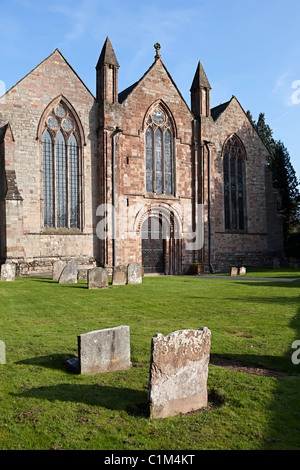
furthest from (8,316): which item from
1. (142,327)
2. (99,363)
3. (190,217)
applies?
(190,217)

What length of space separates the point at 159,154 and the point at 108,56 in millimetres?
6787

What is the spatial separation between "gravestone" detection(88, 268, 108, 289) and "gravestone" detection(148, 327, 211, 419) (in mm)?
11196

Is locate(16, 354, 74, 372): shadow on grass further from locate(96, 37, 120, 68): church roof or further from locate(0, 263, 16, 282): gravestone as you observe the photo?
locate(96, 37, 120, 68): church roof

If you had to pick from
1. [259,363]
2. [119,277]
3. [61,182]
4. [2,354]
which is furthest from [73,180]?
[259,363]

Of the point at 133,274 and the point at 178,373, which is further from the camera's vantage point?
the point at 133,274

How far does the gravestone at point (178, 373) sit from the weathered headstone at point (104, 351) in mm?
1669

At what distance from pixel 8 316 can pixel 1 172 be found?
45.0ft

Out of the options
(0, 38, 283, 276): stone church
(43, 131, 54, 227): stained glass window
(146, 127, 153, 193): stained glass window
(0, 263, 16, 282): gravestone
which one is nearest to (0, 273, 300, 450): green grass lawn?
(0, 263, 16, 282): gravestone

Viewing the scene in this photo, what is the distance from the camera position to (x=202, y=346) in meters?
4.97

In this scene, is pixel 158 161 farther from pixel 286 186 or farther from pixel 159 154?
pixel 286 186

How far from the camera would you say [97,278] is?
1592cm

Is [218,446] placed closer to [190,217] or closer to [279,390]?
[279,390]

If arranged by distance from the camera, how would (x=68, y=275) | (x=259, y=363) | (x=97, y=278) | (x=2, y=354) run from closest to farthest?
(x=259, y=363), (x=2, y=354), (x=97, y=278), (x=68, y=275)

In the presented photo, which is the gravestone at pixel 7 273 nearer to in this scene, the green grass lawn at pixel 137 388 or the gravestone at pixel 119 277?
the gravestone at pixel 119 277
